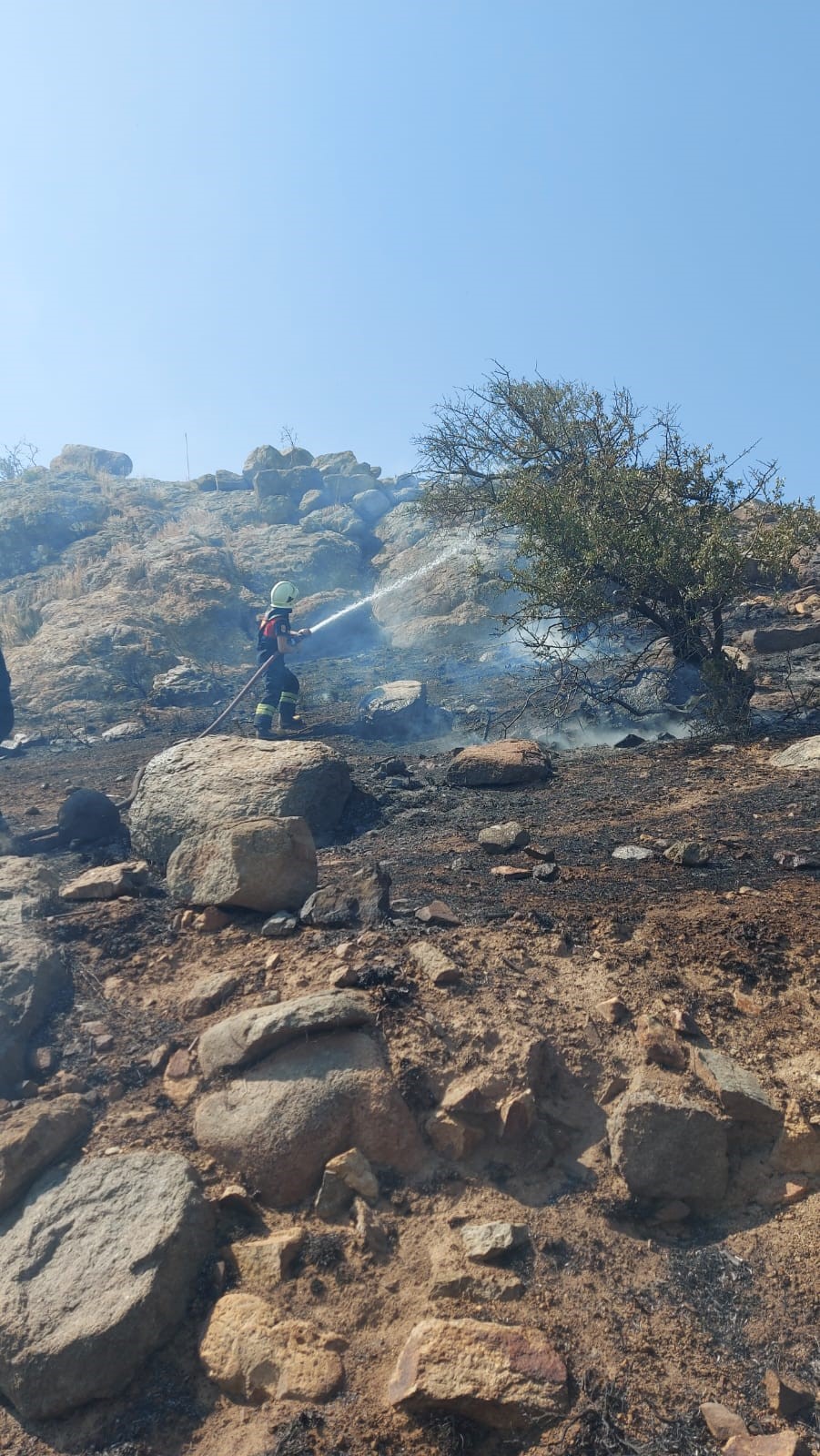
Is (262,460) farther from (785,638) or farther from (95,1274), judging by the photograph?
(95,1274)

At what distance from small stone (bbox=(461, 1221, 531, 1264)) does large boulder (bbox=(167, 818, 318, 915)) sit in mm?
1833

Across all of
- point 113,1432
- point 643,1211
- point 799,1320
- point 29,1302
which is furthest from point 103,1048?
point 799,1320

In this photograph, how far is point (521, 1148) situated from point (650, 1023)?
0.64m

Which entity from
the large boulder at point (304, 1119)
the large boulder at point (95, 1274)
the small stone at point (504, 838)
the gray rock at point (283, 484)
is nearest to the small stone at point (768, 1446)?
the large boulder at point (304, 1119)

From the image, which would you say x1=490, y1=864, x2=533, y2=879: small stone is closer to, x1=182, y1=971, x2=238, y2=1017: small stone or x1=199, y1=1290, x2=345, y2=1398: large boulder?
x1=182, y1=971, x2=238, y2=1017: small stone

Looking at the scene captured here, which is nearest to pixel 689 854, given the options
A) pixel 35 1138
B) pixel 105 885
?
pixel 105 885

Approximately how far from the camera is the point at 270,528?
20453 millimetres

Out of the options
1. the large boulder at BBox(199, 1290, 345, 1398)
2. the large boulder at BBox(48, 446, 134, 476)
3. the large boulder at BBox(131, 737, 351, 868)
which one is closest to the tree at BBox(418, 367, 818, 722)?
the large boulder at BBox(131, 737, 351, 868)

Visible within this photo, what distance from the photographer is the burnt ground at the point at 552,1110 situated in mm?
2270

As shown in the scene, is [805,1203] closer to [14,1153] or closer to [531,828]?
[14,1153]

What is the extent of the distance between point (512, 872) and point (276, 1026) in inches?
68.7

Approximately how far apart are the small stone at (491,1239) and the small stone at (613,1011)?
2.64ft

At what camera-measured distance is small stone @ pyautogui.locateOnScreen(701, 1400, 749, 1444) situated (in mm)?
2109

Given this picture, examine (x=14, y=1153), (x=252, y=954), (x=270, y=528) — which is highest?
(x=270, y=528)
